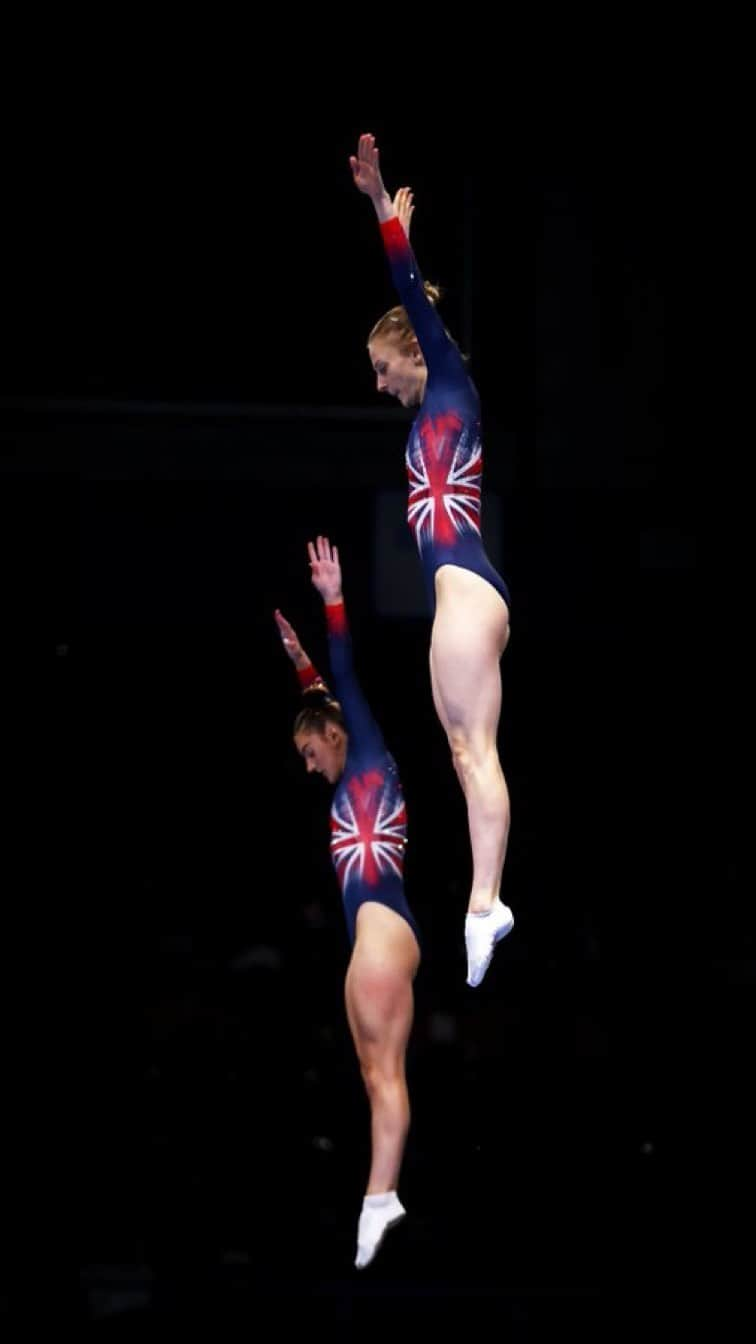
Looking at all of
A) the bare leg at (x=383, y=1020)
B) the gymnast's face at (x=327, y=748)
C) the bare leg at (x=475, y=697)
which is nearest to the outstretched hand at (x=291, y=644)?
the gymnast's face at (x=327, y=748)

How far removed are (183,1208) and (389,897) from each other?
2.33m

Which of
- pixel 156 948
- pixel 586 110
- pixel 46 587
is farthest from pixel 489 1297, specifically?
pixel 586 110

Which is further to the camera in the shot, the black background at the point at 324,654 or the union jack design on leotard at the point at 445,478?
the black background at the point at 324,654

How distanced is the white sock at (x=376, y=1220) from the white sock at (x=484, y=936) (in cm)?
144

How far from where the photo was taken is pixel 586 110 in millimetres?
8727

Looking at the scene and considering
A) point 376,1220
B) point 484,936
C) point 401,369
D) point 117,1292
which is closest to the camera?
point 484,936

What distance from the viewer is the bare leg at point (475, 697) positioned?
6137mm

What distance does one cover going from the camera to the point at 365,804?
7.44m

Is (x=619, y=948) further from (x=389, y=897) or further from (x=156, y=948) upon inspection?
(x=389, y=897)

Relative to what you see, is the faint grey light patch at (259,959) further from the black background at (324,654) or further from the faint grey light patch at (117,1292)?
the faint grey light patch at (117,1292)

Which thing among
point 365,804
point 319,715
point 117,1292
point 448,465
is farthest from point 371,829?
point 117,1292

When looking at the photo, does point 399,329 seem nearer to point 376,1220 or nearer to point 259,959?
point 376,1220

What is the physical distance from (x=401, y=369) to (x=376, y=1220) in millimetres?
2651

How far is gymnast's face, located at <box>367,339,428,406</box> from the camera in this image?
21.4 feet
